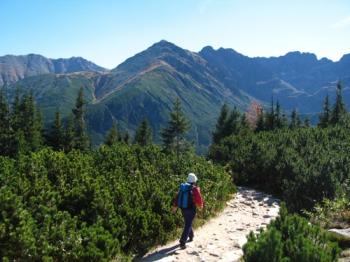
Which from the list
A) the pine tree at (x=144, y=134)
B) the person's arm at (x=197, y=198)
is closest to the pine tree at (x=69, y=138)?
the pine tree at (x=144, y=134)

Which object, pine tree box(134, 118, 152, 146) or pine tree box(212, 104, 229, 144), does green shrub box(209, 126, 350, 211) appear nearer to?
pine tree box(212, 104, 229, 144)

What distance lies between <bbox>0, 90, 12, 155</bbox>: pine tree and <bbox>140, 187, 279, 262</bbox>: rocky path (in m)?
33.6

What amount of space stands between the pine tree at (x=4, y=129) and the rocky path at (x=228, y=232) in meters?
33.6

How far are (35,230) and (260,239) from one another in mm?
4842

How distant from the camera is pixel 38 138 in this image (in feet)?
173

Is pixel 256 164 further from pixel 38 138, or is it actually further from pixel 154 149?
pixel 38 138

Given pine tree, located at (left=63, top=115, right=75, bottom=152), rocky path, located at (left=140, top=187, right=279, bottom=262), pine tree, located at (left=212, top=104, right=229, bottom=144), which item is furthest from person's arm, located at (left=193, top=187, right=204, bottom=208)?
pine tree, located at (left=212, top=104, right=229, bottom=144)

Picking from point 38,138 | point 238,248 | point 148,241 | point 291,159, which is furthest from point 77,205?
point 38,138

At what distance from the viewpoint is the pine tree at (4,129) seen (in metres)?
47.7

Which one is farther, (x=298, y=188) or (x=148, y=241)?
(x=298, y=188)

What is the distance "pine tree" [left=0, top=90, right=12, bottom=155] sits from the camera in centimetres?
4766

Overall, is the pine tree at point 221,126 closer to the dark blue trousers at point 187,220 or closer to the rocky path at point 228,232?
the rocky path at point 228,232

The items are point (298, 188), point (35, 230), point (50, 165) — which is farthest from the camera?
point (298, 188)

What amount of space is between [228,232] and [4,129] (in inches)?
1602
